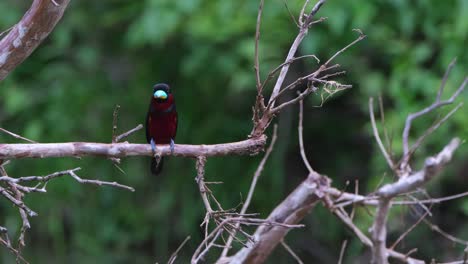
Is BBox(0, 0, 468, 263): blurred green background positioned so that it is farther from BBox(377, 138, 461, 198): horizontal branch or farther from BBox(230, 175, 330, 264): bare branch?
BBox(377, 138, 461, 198): horizontal branch

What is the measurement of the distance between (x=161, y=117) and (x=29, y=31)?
129 centimetres

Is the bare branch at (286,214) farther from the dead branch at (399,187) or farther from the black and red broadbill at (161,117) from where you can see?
the black and red broadbill at (161,117)

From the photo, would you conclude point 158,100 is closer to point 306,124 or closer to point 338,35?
point 338,35

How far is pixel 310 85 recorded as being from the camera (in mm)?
2758

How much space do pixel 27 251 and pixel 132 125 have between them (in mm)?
1294

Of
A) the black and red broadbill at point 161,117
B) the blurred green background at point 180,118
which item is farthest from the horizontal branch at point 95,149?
the blurred green background at point 180,118

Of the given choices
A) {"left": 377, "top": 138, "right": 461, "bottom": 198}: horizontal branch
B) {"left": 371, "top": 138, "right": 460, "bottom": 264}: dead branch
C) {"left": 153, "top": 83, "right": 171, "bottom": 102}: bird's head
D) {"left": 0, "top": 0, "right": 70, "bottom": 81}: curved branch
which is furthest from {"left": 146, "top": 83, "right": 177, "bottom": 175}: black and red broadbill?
{"left": 377, "top": 138, "right": 461, "bottom": 198}: horizontal branch

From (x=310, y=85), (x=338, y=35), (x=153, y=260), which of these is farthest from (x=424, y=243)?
(x=310, y=85)

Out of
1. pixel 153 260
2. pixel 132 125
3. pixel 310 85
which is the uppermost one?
pixel 310 85

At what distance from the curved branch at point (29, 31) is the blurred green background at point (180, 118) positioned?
2.17 metres

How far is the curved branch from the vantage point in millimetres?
2959

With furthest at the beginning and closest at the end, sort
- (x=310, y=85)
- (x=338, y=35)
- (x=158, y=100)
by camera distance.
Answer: (x=338, y=35) → (x=158, y=100) → (x=310, y=85)

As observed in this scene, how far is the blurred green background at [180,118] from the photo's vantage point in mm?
5246

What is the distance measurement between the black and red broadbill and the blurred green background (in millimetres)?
1005
